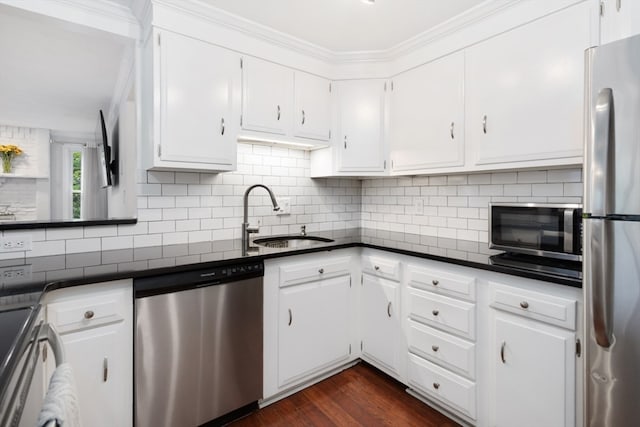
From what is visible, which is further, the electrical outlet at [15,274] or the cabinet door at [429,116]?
the cabinet door at [429,116]

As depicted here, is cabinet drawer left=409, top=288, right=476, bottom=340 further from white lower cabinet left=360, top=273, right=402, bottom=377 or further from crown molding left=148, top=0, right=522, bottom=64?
crown molding left=148, top=0, right=522, bottom=64

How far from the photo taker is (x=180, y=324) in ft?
5.02

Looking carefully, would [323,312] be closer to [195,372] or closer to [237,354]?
[237,354]

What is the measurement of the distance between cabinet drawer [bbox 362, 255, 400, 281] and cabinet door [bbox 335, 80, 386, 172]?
2.40 ft

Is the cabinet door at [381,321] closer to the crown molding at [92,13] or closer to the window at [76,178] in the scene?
the crown molding at [92,13]

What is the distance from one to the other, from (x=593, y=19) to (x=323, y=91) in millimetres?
1590

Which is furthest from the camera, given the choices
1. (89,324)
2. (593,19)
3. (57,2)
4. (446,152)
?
(446,152)

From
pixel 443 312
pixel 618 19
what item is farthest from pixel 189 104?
pixel 618 19

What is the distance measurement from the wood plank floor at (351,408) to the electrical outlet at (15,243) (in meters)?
1.44

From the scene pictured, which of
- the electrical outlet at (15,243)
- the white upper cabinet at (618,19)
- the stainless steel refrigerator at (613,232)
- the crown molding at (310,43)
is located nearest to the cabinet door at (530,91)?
the white upper cabinet at (618,19)

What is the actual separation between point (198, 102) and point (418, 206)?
1796mm

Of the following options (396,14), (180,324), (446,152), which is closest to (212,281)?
(180,324)

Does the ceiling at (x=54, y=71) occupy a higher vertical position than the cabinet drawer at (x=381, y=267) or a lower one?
higher

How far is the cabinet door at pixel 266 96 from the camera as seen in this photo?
207 cm
